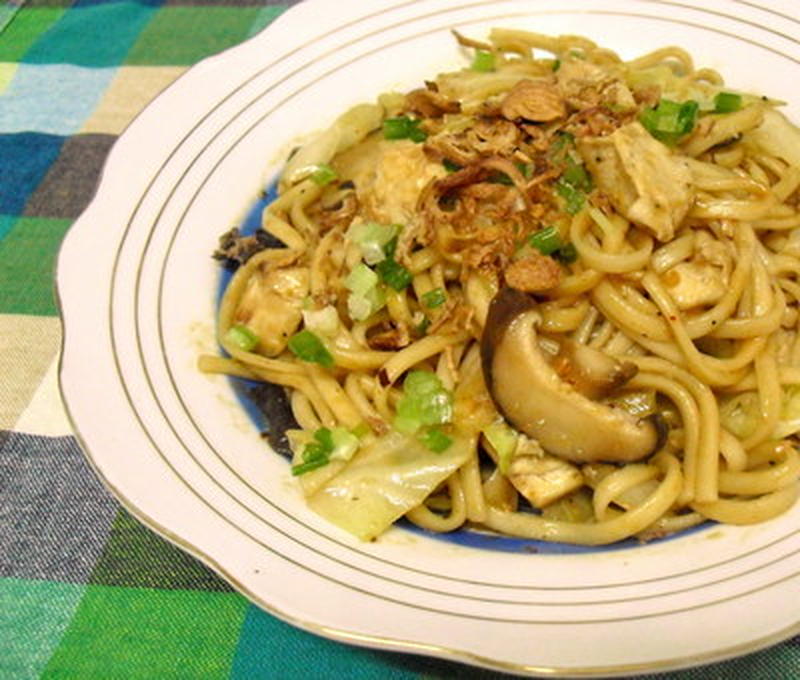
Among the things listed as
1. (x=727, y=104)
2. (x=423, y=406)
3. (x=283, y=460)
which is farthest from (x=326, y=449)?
(x=727, y=104)

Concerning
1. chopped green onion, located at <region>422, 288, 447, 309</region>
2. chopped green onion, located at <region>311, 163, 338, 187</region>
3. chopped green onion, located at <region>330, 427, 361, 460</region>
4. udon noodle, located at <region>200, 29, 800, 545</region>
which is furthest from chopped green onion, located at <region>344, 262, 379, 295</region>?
chopped green onion, located at <region>311, 163, 338, 187</region>

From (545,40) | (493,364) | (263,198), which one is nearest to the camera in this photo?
(493,364)

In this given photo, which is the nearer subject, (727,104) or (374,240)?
(374,240)

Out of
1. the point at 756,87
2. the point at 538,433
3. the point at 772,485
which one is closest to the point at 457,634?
the point at 538,433

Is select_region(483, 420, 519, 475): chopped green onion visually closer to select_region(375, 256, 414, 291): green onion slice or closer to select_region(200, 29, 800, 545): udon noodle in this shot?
select_region(200, 29, 800, 545): udon noodle

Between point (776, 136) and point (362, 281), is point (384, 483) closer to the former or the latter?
point (362, 281)

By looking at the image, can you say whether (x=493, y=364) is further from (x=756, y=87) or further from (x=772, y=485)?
(x=756, y=87)

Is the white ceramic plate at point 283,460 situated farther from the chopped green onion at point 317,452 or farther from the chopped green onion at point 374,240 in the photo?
the chopped green onion at point 374,240

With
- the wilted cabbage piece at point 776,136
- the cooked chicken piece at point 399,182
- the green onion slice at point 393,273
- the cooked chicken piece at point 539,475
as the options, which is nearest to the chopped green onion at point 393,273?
the green onion slice at point 393,273
